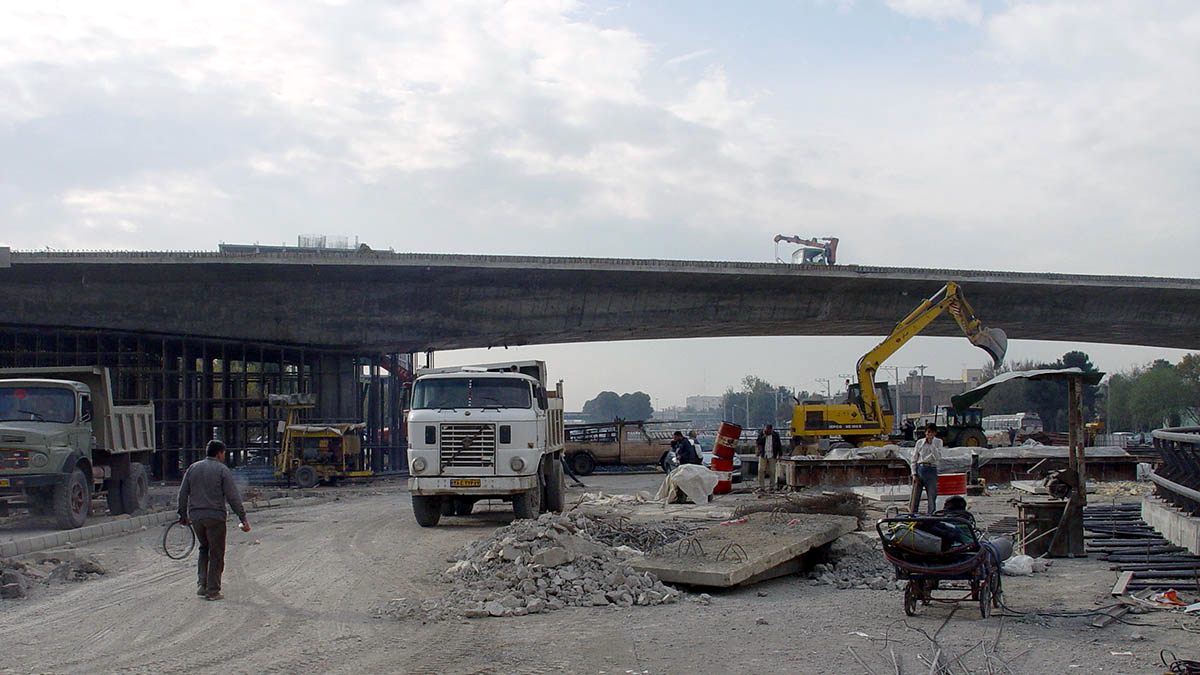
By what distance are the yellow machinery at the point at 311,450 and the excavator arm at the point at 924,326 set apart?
14.9m

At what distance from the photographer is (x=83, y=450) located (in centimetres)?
1739

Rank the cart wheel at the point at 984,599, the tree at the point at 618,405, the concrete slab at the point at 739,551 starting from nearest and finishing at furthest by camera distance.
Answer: the cart wheel at the point at 984,599
the concrete slab at the point at 739,551
the tree at the point at 618,405

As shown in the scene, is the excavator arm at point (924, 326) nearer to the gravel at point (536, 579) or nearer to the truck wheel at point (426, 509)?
the truck wheel at point (426, 509)

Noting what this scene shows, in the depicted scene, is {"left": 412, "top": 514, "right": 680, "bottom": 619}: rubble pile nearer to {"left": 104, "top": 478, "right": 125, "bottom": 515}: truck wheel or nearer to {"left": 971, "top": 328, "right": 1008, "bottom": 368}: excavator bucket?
{"left": 104, "top": 478, "right": 125, "bottom": 515}: truck wheel

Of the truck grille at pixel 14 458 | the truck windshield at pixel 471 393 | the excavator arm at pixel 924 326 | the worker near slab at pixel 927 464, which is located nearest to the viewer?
the truck grille at pixel 14 458

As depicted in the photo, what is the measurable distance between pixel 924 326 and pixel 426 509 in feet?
54.2

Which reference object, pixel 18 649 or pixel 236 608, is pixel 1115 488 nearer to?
pixel 236 608

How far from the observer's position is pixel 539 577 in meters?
9.92

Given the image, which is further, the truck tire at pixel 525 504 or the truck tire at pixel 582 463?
the truck tire at pixel 582 463

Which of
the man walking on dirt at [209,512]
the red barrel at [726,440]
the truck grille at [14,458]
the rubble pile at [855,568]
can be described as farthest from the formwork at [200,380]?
the rubble pile at [855,568]

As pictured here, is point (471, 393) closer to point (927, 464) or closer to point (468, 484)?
point (468, 484)

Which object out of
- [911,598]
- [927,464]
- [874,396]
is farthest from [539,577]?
[874,396]

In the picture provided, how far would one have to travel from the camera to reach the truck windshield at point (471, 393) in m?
16.3

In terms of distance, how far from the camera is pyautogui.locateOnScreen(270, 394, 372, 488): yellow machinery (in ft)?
94.4
